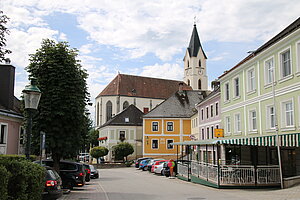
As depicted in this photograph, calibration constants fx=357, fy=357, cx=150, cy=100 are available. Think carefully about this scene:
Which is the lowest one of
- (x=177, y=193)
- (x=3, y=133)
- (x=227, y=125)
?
(x=177, y=193)

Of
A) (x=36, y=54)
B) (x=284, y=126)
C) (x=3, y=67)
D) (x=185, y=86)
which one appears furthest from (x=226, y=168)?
(x=185, y=86)

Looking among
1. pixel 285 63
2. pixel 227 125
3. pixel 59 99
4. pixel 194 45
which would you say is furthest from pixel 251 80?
pixel 194 45

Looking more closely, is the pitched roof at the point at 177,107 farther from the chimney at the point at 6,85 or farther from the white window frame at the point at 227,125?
the chimney at the point at 6,85

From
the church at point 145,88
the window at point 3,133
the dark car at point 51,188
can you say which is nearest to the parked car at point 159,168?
the window at point 3,133

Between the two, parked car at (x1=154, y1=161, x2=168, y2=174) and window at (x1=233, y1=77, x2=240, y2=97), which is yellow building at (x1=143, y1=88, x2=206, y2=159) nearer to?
parked car at (x1=154, y1=161, x2=168, y2=174)

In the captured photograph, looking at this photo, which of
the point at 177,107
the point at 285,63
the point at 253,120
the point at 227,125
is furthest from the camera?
the point at 177,107

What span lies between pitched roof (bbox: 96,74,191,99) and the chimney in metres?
67.0

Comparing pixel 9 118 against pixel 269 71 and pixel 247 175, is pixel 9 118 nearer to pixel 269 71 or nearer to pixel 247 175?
pixel 247 175

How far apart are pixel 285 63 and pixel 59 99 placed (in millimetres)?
12845

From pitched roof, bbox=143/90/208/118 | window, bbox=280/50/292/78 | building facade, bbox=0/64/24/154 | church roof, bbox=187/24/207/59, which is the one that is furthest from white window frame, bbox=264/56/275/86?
church roof, bbox=187/24/207/59

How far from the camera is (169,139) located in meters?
58.4

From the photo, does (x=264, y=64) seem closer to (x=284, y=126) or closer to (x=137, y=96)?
(x=284, y=126)

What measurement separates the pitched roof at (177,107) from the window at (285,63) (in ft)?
119

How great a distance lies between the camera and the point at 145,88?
95.0 m
